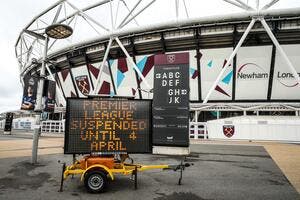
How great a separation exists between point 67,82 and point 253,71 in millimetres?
23734

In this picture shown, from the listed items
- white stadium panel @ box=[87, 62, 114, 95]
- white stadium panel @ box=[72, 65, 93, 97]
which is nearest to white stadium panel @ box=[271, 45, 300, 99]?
white stadium panel @ box=[87, 62, 114, 95]

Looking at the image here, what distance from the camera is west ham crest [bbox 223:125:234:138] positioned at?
2195 centimetres

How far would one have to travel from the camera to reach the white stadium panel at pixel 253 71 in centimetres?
2442

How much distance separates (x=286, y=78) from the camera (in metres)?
24.3

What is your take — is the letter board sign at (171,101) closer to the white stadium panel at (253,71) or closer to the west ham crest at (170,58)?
the west ham crest at (170,58)

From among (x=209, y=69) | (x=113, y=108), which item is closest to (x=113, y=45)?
(x=209, y=69)

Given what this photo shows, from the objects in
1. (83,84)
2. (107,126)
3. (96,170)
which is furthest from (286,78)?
(96,170)

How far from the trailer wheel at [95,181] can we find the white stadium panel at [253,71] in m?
22.2

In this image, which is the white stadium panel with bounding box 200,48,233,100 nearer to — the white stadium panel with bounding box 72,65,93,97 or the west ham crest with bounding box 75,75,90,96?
the white stadium panel with bounding box 72,65,93,97

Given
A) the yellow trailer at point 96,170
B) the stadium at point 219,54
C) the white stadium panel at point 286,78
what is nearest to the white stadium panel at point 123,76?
the stadium at point 219,54

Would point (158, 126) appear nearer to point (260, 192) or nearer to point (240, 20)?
point (260, 192)

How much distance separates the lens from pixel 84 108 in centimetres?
643

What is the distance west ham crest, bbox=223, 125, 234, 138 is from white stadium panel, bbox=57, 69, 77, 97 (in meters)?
21.2

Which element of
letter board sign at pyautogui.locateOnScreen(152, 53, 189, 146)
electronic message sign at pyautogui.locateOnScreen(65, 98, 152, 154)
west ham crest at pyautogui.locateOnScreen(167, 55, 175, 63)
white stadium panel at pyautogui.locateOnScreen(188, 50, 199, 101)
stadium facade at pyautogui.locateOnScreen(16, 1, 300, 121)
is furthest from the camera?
white stadium panel at pyautogui.locateOnScreen(188, 50, 199, 101)
